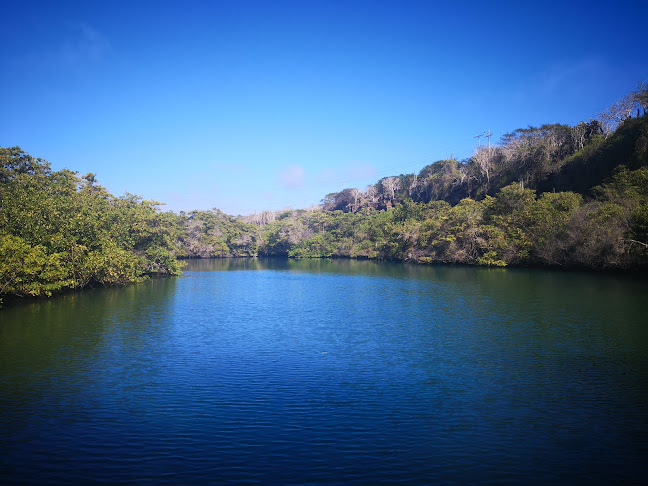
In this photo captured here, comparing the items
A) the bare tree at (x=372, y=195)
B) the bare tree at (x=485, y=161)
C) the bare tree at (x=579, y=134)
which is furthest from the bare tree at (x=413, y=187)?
the bare tree at (x=579, y=134)

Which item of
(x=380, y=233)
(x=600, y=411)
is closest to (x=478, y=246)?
(x=380, y=233)

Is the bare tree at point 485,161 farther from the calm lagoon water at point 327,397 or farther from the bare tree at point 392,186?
the calm lagoon water at point 327,397

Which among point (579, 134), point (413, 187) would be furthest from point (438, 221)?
point (413, 187)

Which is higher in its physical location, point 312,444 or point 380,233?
point 380,233

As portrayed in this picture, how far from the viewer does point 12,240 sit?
893 inches

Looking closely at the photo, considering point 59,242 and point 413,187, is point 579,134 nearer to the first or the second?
point 413,187

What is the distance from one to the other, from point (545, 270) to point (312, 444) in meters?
43.2

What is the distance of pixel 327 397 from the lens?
11141 mm

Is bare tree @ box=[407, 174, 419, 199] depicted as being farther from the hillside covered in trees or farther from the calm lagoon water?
the calm lagoon water

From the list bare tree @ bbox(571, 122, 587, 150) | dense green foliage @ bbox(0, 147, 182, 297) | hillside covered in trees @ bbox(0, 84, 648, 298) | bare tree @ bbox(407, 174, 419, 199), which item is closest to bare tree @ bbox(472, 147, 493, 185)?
hillside covered in trees @ bbox(0, 84, 648, 298)

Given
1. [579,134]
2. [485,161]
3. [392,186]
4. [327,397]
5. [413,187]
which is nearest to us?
[327,397]

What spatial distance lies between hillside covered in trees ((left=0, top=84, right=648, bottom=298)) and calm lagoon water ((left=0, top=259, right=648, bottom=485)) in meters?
7.31

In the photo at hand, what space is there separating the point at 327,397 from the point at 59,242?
23.3m

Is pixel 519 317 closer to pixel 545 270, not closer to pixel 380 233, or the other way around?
pixel 545 270
